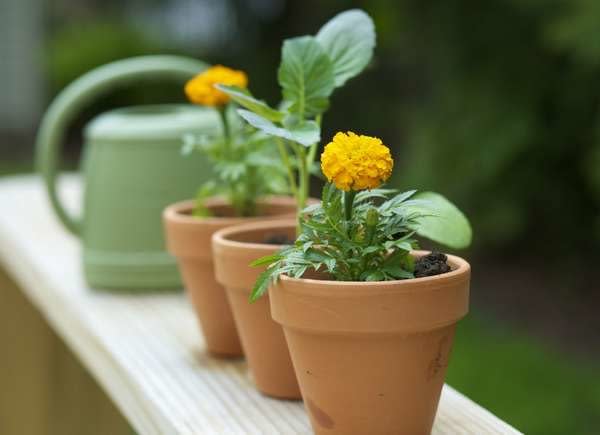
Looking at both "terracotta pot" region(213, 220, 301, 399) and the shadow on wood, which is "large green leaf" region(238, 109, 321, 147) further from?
the shadow on wood

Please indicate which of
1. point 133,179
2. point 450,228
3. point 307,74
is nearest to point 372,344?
point 450,228

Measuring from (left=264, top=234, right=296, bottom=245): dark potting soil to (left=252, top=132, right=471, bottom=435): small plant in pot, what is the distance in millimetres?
178

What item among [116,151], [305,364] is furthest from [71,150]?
[305,364]

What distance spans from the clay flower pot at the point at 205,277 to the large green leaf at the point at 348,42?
216 mm

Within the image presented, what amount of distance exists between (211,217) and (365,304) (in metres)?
0.43

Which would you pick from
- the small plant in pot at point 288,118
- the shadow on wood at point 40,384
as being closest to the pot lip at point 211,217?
the small plant in pot at point 288,118

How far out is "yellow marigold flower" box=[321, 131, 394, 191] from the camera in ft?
2.11

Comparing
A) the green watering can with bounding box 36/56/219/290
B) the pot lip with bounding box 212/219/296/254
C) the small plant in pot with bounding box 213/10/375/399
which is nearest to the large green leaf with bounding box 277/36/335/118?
the small plant in pot with bounding box 213/10/375/399

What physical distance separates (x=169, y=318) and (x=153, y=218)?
0.58 feet

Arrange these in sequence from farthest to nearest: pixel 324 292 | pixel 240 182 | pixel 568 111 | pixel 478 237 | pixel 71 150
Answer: pixel 71 150 < pixel 478 237 < pixel 568 111 < pixel 240 182 < pixel 324 292

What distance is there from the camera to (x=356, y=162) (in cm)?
64

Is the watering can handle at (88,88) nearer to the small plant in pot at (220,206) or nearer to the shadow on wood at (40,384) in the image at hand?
the small plant in pot at (220,206)

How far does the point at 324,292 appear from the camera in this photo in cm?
67

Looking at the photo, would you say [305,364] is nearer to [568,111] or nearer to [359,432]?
[359,432]
